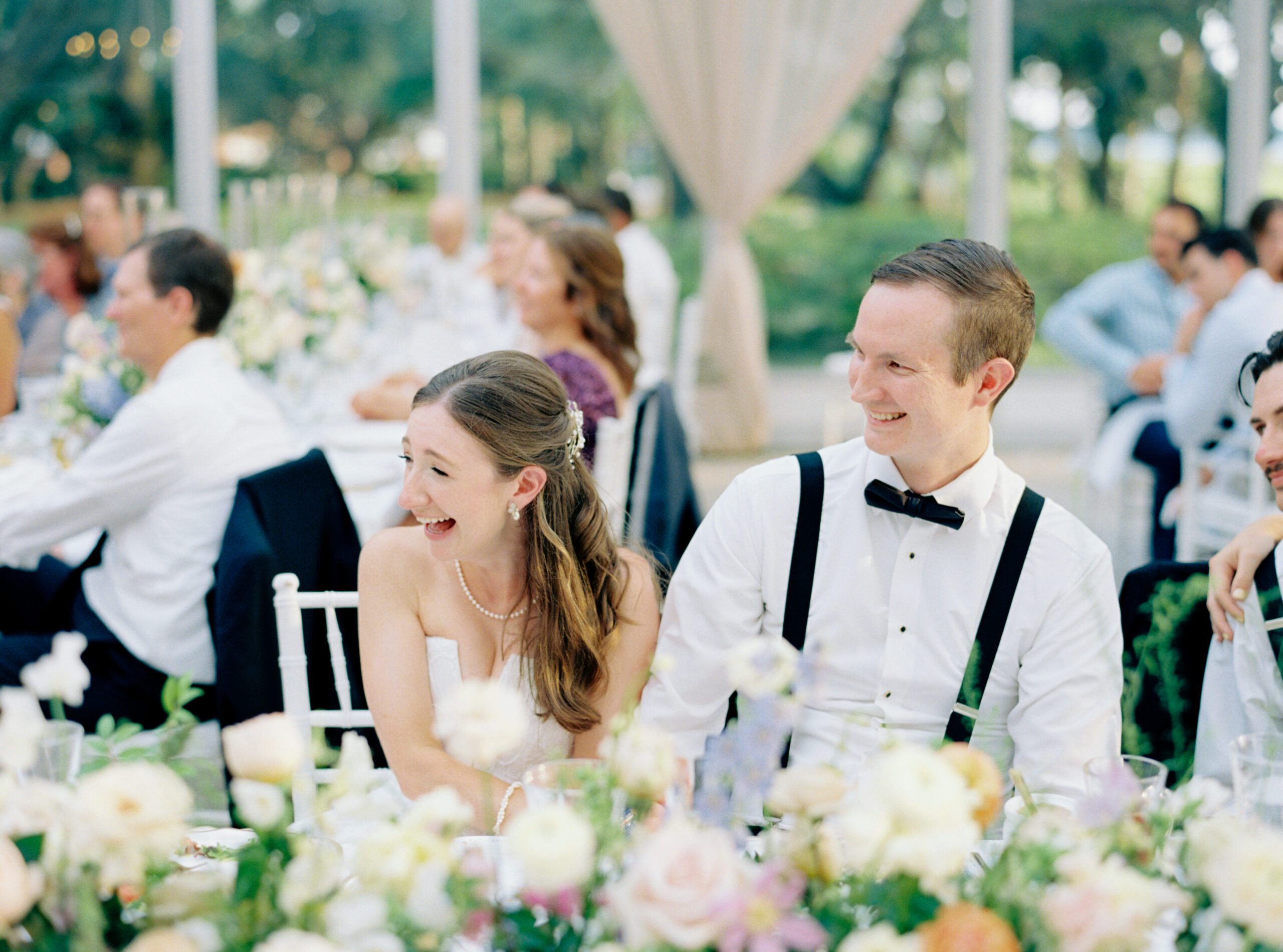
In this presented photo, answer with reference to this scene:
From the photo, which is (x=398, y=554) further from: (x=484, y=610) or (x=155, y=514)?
(x=155, y=514)

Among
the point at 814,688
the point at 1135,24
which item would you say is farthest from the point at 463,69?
the point at 814,688

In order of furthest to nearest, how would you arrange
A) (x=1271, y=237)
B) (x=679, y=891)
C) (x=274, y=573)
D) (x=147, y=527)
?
(x=1271, y=237), (x=147, y=527), (x=274, y=573), (x=679, y=891)

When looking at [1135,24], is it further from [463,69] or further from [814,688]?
[814,688]

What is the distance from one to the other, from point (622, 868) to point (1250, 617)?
1212 millimetres

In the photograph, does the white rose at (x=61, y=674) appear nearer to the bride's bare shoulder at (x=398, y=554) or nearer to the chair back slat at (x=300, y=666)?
the chair back slat at (x=300, y=666)

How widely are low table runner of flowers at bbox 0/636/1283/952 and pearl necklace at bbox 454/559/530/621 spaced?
3.18ft

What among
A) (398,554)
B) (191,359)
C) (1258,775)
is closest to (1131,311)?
(191,359)

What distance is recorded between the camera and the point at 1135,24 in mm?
7598

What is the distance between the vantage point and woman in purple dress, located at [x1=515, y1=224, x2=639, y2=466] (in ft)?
11.9

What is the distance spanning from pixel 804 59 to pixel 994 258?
595 cm

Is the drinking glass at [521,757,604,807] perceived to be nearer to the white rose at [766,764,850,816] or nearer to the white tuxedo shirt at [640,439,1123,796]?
the white rose at [766,764,850,816]

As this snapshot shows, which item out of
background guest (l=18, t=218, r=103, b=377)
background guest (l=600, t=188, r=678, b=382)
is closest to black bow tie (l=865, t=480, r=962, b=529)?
background guest (l=600, t=188, r=678, b=382)

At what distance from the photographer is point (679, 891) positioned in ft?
2.56

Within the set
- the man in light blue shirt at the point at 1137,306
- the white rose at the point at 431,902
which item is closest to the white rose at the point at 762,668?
the white rose at the point at 431,902
